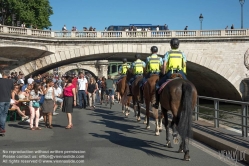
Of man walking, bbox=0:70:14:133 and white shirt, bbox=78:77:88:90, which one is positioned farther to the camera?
white shirt, bbox=78:77:88:90

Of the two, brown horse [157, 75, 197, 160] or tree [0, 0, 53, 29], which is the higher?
tree [0, 0, 53, 29]

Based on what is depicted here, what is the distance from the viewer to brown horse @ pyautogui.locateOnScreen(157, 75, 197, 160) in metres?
7.23

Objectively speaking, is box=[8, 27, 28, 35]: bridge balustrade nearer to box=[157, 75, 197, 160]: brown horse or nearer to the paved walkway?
the paved walkway

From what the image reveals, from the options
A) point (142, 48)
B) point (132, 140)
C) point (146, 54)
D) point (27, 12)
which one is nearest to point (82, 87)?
point (132, 140)

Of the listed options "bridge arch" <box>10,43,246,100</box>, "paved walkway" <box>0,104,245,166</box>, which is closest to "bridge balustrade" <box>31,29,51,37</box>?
"bridge arch" <box>10,43,246,100</box>

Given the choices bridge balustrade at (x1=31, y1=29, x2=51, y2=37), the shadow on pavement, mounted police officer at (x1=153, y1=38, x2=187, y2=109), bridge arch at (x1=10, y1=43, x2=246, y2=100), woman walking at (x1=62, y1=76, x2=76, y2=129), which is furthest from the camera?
bridge arch at (x1=10, y1=43, x2=246, y2=100)

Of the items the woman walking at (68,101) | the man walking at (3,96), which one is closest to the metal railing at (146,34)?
the woman walking at (68,101)

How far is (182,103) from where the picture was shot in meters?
7.45

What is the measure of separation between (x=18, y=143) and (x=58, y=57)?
24237mm

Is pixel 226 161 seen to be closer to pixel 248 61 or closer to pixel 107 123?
pixel 107 123

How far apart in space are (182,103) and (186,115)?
29 centimetres

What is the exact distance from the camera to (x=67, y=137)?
10.2 meters

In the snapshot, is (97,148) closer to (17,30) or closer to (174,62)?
(174,62)

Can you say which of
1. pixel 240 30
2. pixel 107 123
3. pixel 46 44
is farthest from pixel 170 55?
pixel 240 30
